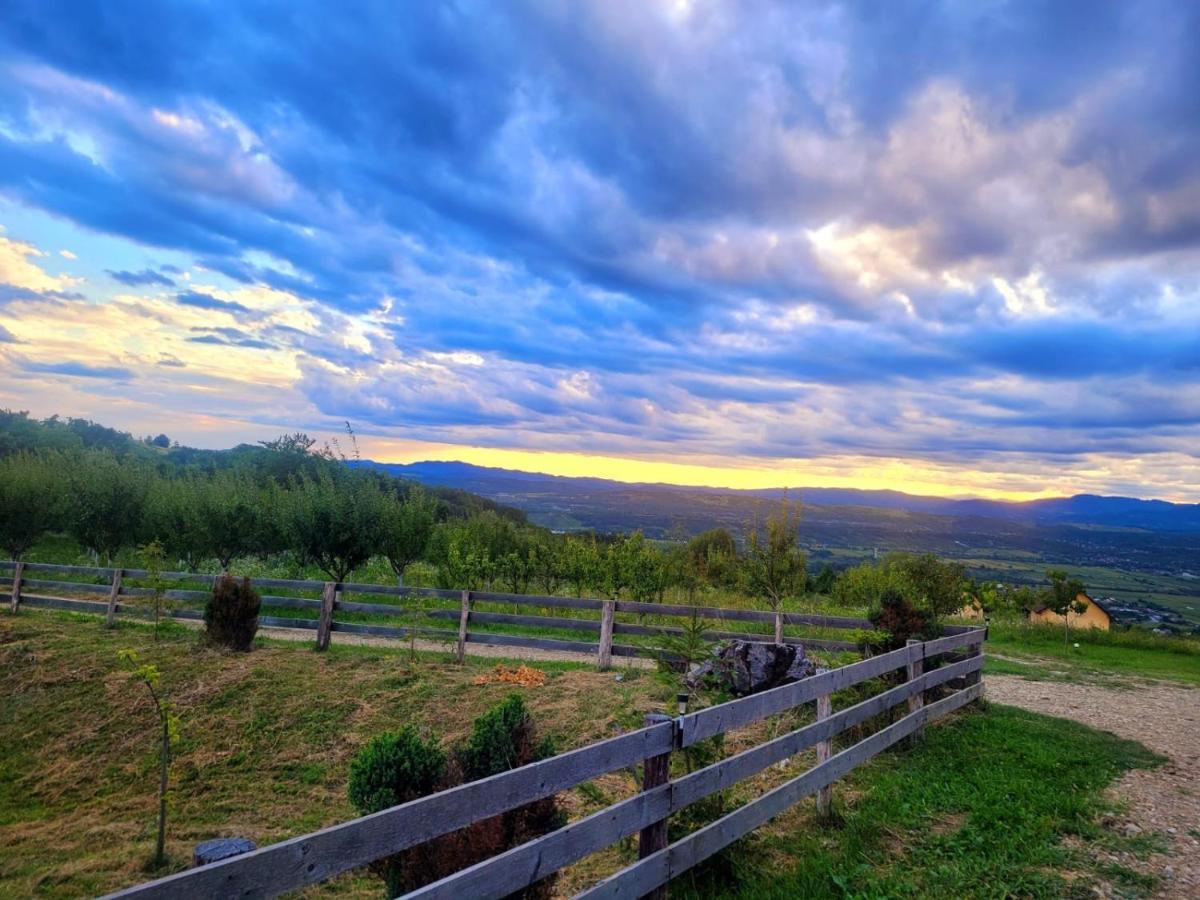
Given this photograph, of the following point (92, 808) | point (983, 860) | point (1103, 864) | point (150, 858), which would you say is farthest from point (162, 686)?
point (1103, 864)

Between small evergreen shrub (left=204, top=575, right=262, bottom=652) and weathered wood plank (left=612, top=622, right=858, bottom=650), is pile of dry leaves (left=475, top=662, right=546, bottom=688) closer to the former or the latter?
weathered wood plank (left=612, top=622, right=858, bottom=650)

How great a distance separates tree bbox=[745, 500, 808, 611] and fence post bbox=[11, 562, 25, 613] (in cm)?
1678

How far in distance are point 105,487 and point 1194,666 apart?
113 ft

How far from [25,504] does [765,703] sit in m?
29.1

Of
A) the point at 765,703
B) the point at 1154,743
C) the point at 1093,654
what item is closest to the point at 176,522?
the point at 765,703

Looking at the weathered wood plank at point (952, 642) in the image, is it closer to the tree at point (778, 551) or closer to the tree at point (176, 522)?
the tree at point (778, 551)

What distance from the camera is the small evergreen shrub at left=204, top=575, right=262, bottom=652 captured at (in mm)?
12664

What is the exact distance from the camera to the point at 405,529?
73.3 ft

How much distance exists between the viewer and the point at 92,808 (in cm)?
812

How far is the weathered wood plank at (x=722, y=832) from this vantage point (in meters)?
3.55

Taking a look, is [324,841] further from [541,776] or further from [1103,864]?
[1103,864]

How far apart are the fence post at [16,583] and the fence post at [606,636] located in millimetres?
14040

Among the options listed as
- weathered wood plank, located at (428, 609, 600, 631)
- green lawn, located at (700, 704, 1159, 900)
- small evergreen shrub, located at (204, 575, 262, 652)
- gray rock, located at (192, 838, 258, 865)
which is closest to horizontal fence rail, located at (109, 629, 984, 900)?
green lawn, located at (700, 704, 1159, 900)

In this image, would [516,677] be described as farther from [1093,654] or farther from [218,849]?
[1093,654]
